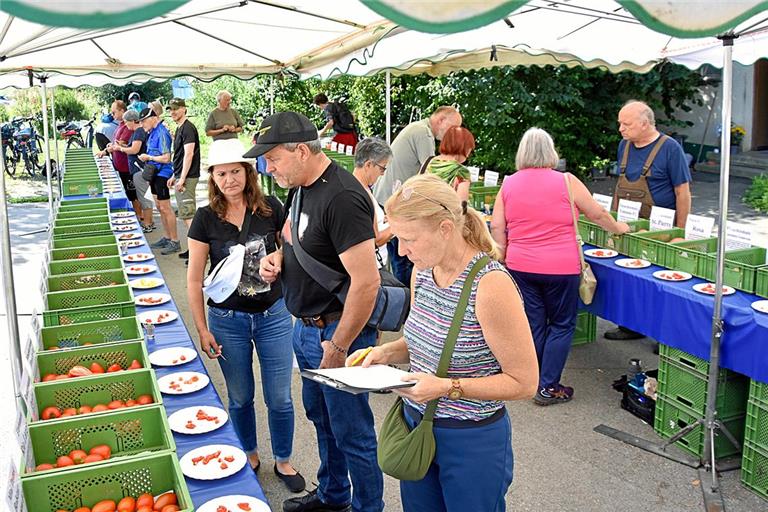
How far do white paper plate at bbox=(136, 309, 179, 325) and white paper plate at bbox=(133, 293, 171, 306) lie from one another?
0.51ft

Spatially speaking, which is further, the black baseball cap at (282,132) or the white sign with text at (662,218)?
the white sign with text at (662,218)

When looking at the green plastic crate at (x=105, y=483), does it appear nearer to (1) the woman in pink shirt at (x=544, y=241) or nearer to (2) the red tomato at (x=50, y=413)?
(2) the red tomato at (x=50, y=413)

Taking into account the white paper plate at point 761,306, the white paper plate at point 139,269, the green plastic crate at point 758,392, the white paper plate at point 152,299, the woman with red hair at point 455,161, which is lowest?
the green plastic crate at point 758,392

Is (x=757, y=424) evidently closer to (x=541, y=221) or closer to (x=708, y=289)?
(x=708, y=289)

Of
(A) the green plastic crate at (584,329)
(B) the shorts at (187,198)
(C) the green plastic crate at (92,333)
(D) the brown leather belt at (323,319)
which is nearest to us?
(D) the brown leather belt at (323,319)

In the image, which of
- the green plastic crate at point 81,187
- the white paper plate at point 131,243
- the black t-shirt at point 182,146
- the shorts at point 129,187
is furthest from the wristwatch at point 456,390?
the shorts at point 129,187

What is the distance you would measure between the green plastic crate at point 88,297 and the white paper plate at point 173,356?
476 millimetres

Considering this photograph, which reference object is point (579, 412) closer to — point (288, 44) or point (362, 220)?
point (362, 220)

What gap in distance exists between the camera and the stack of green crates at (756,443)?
3795 millimetres

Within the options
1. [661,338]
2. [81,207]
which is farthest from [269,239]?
[81,207]

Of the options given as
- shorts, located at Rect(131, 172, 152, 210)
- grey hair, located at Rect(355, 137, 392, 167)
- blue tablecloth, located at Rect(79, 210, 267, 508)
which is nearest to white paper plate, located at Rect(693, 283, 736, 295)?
grey hair, located at Rect(355, 137, 392, 167)

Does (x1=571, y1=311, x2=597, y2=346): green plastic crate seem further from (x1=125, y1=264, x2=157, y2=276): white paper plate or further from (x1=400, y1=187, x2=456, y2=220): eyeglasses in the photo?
(x1=400, y1=187, x2=456, y2=220): eyeglasses

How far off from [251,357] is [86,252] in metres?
1.85

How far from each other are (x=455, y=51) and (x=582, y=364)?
8.28 ft
